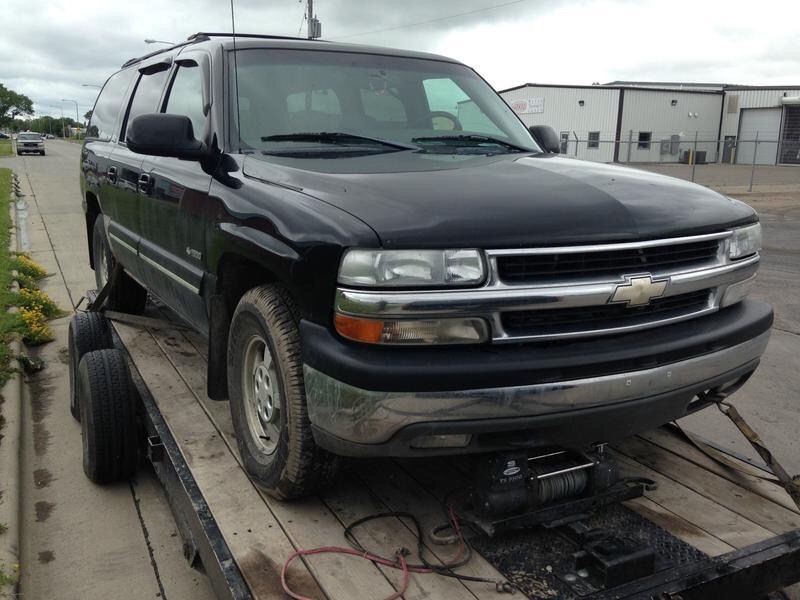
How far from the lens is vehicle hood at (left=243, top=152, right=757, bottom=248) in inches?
89.0

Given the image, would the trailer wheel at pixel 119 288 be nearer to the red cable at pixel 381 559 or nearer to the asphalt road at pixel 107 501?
the asphalt road at pixel 107 501

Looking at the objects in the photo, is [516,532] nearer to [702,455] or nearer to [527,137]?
[702,455]

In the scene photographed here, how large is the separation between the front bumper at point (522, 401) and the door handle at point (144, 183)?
7.41ft

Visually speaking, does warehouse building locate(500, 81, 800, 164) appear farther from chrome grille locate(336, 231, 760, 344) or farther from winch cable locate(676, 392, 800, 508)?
chrome grille locate(336, 231, 760, 344)

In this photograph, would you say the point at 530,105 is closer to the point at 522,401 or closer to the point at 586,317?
the point at 586,317

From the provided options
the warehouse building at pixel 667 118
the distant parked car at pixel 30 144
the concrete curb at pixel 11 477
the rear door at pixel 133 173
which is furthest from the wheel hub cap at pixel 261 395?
the distant parked car at pixel 30 144

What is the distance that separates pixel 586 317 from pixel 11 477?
10.1ft

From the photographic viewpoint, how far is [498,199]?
7.95 feet

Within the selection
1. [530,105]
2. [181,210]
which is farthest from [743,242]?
[530,105]

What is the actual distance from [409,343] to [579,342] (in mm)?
552

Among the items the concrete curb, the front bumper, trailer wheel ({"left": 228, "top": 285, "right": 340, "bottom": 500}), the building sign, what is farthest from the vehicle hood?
the building sign

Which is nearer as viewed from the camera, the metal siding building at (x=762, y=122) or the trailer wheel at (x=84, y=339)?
the trailer wheel at (x=84, y=339)

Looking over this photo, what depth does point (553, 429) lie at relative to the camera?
2.35 meters

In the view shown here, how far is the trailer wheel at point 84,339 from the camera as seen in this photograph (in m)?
4.45
